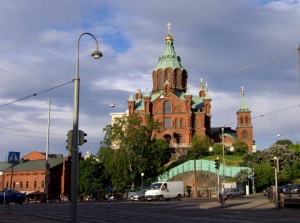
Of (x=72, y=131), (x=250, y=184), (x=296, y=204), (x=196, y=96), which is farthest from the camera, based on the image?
(x=196, y=96)

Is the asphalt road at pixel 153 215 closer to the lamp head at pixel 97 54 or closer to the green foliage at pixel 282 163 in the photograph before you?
the lamp head at pixel 97 54

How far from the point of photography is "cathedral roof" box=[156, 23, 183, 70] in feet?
347

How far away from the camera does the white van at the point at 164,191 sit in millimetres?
47463

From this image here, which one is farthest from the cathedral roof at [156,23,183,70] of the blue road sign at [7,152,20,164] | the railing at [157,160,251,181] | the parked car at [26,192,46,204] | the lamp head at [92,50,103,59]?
the lamp head at [92,50,103,59]

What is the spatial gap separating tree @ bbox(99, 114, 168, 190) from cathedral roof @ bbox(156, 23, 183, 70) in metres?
30.8

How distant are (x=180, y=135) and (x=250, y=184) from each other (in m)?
29.7

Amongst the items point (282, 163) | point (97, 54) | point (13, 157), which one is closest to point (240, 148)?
point (282, 163)

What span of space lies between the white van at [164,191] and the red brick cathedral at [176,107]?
43.2 metres

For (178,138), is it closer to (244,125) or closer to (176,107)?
(176,107)

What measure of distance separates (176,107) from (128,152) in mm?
26558

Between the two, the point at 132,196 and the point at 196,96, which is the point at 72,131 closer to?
the point at 132,196

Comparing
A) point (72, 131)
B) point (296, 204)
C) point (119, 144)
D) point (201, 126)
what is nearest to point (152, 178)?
point (119, 144)

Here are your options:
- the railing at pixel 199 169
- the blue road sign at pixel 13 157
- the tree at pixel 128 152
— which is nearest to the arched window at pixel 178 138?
the railing at pixel 199 169

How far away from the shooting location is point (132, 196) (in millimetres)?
50656
